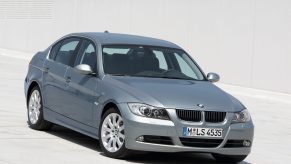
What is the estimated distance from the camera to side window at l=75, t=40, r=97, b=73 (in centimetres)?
1081

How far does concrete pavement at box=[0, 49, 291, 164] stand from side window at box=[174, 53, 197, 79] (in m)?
1.04

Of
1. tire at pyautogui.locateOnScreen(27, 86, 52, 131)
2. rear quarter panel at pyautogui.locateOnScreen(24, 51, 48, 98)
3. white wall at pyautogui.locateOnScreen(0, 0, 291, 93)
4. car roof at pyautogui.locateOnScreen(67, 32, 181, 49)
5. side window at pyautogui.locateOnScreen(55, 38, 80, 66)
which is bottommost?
white wall at pyautogui.locateOnScreen(0, 0, 291, 93)

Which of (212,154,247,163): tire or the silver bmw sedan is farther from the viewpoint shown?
(212,154,247,163): tire

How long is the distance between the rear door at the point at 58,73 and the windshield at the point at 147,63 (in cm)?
63

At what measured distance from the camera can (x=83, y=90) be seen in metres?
10.4

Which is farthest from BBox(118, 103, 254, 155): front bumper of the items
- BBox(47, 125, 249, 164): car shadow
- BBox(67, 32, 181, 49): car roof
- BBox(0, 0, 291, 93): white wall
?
BBox(0, 0, 291, 93): white wall

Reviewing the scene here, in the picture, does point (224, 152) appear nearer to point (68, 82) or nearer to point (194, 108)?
point (194, 108)

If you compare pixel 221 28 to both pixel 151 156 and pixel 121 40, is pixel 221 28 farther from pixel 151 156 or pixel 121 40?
pixel 151 156

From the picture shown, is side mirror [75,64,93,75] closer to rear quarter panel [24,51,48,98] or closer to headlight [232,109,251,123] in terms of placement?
rear quarter panel [24,51,48,98]

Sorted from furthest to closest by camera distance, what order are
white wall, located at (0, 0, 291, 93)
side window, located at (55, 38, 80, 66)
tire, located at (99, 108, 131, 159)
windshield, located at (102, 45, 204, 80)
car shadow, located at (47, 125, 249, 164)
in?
white wall, located at (0, 0, 291, 93), side window, located at (55, 38, 80, 66), windshield, located at (102, 45, 204, 80), car shadow, located at (47, 125, 249, 164), tire, located at (99, 108, 131, 159)

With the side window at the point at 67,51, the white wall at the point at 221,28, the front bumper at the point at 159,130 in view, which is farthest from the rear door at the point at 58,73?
the white wall at the point at 221,28

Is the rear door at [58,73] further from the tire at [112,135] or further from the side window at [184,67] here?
the side window at [184,67]

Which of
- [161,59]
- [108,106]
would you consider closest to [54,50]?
[161,59]

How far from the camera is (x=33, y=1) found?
112ft
